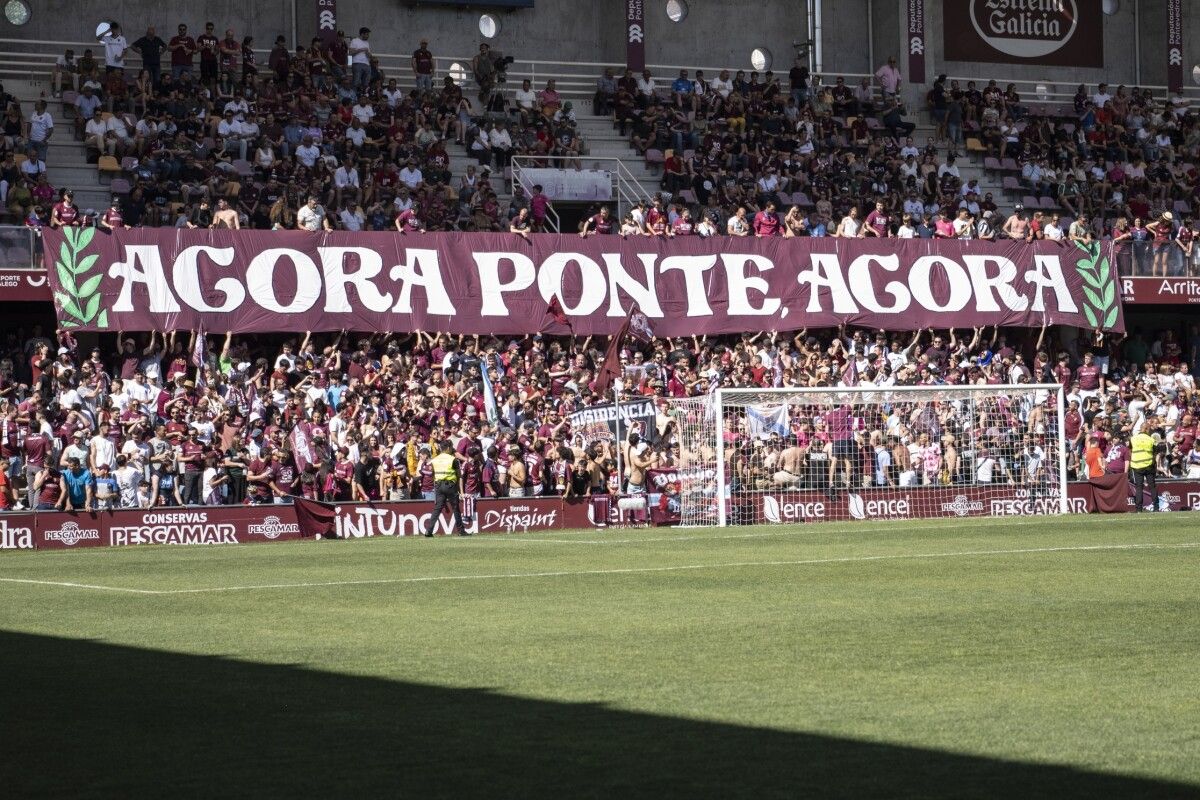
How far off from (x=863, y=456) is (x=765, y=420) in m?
1.87

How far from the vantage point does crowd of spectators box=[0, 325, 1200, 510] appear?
2816cm

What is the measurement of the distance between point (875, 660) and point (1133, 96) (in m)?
42.8

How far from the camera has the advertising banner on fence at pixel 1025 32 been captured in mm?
51875

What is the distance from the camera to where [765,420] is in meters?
30.4

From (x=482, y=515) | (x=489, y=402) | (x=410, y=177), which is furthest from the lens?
(x=410, y=177)

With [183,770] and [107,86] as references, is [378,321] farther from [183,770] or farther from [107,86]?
[183,770]

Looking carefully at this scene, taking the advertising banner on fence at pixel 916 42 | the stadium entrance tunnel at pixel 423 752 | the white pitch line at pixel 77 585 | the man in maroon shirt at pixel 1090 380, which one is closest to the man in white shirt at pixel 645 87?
the advertising banner on fence at pixel 916 42

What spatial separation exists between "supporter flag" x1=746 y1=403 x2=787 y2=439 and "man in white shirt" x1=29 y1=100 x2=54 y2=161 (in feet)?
48.8

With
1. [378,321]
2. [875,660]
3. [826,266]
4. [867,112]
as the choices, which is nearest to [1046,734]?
[875,660]

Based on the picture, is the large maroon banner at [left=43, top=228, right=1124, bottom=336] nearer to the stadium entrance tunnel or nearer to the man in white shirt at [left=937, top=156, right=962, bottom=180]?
the man in white shirt at [left=937, top=156, right=962, bottom=180]

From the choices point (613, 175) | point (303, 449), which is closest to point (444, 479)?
point (303, 449)

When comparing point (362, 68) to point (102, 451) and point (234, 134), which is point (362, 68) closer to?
point (234, 134)

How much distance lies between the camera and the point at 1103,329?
129 ft

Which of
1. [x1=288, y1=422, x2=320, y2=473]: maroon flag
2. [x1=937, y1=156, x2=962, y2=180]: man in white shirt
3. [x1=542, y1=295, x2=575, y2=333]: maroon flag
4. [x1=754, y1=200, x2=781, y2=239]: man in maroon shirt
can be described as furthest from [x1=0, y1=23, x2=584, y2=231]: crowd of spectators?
[x1=937, y1=156, x2=962, y2=180]: man in white shirt
